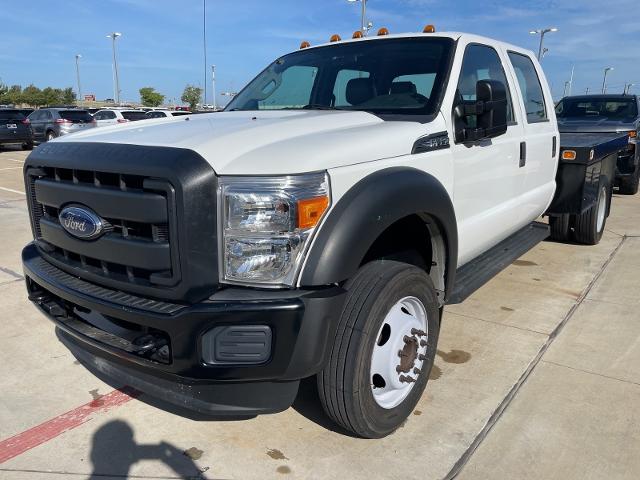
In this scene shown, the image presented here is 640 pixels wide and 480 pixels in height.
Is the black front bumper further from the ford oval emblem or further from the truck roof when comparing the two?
the truck roof

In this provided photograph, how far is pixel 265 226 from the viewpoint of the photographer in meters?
2.06

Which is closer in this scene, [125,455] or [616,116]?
[125,455]

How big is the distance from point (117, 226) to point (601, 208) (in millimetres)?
5735

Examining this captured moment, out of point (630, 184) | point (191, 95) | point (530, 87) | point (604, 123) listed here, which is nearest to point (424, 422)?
point (530, 87)

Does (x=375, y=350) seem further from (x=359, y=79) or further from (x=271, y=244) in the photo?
(x=359, y=79)

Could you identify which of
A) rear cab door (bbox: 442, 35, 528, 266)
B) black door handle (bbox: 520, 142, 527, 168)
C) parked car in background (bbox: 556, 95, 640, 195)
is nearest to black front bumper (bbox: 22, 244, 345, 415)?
rear cab door (bbox: 442, 35, 528, 266)

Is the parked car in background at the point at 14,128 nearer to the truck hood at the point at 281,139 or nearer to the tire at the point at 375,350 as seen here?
the truck hood at the point at 281,139

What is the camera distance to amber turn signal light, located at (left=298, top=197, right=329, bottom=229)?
207cm

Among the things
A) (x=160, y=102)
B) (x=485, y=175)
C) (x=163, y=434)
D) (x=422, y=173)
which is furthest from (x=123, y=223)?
(x=160, y=102)

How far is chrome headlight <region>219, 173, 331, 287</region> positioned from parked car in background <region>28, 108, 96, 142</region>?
64.1ft

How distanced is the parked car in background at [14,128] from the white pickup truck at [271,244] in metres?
19.5

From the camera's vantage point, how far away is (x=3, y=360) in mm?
3461

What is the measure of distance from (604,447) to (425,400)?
2.92 ft

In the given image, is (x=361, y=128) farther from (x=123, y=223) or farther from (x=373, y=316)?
(x=123, y=223)
